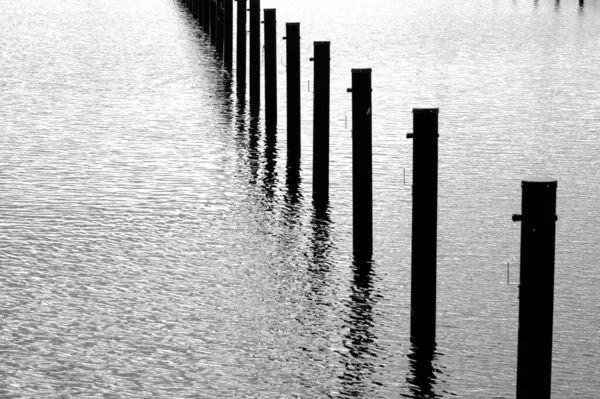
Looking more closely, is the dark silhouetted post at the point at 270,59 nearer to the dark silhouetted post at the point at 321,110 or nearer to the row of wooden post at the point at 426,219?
the row of wooden post at the point at 426,219

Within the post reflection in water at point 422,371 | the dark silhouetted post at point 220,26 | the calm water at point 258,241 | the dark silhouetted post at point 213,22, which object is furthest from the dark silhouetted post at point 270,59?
the dark silhouetted post at point 213,22

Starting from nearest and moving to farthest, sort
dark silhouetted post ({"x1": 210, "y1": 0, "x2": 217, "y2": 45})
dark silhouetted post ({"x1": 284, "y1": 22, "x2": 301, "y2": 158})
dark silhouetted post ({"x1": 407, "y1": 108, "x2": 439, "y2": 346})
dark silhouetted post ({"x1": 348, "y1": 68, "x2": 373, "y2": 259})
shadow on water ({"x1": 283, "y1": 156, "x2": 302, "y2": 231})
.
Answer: dark silhouetted post ({"x1": 407, "y1": 108, "x2": 439, "y2": 346}) < dark silhouetted post ({"x1": 348, "y1": 68, "x2": 373, "y2": 259}) < shadow on water ({"x1": 283, "y1": 156, "x2": 302, "y2": 231}) < dark silhouetted post ({"x1": 284, "y1": 22, "x2": 301, "y2": 158}) < dark silhouetted post ({"x1": 210, "y1": 0, "x2": 217, "y2": 45})

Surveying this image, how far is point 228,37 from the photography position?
2627cm

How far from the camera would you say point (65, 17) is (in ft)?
137

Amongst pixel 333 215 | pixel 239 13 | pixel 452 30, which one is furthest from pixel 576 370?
pixel 452 30

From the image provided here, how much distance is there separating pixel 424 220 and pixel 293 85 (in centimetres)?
648

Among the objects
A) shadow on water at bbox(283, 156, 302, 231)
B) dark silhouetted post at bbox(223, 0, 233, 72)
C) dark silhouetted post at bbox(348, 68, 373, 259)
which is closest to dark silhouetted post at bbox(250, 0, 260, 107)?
shadow on water at bbox(283, 156, 302, 231)

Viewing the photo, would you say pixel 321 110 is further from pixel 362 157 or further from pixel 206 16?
pixel 206 16

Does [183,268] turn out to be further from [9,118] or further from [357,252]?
[9,118]

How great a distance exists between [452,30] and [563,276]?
82.1ft

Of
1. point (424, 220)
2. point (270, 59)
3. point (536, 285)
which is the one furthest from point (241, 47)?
point (536, 285)

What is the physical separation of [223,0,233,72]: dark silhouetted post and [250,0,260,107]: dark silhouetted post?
17.6 ft

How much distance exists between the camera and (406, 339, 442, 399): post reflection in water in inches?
345

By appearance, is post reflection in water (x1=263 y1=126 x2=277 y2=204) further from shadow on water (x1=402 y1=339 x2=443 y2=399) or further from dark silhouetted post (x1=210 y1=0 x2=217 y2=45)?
dark silhouetted post (x1=210 y1=0 x2=217 y2=45)
